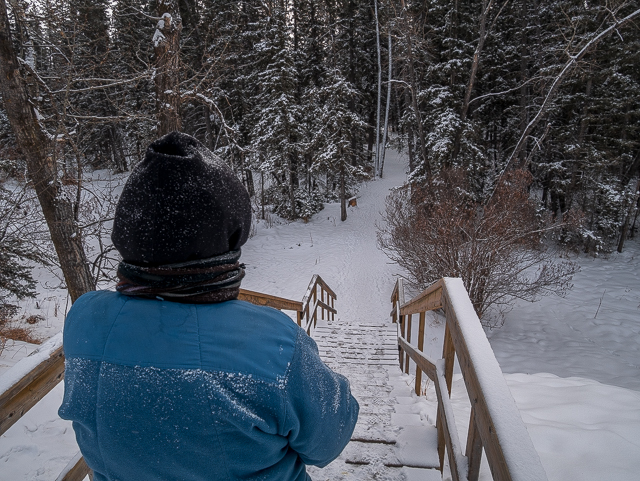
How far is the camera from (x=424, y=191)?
1148cm

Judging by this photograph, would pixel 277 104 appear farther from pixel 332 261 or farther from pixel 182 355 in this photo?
pixel 182 355

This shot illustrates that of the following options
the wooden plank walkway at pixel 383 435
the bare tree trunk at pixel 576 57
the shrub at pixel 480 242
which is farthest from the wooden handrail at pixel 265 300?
the bare tree trunk at pixel 576 57

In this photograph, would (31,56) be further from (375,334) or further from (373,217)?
(373,217)

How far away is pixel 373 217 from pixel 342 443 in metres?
20.7

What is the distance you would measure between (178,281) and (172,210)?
201 millimetres

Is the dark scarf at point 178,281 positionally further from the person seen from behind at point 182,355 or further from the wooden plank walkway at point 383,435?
the wooden plank walkway at point 383,435

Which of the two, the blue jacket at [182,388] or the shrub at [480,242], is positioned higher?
the blue jacket at [182,388]

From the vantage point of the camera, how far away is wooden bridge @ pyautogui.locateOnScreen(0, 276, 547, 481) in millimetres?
1145

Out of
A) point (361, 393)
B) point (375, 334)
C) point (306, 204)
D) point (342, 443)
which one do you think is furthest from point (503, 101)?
point (342, 443)

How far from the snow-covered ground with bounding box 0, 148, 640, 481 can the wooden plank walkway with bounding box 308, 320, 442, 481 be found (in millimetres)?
291

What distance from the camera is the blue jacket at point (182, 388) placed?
2.80 feet

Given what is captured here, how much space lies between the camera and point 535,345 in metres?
8.65

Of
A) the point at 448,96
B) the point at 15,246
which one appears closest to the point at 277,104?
the point at 448,96

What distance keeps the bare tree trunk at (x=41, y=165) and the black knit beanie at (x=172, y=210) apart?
177 inches
